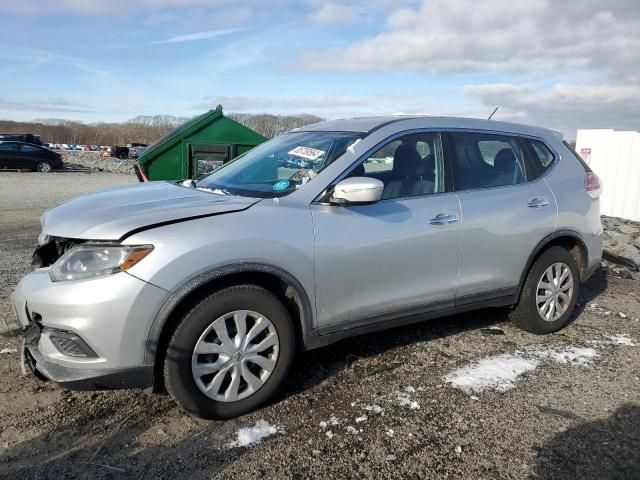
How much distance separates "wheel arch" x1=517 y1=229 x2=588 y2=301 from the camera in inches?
181

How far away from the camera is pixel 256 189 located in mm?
3715

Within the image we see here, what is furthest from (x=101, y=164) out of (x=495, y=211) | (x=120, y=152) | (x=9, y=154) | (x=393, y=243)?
(x=393, y=243)

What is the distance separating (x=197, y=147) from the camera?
7633 mm

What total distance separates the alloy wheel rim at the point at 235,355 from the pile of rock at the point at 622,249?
567cm

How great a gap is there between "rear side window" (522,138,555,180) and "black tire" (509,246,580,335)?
0.66 meters

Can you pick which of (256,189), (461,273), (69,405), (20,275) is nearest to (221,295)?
(256,189)

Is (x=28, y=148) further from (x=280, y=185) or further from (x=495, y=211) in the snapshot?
(x=495, y=211)

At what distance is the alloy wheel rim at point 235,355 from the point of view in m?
3.11

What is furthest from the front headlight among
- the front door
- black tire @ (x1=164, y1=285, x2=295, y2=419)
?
the front door

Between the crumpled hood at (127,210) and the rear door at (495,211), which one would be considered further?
the rear door at (495,211)

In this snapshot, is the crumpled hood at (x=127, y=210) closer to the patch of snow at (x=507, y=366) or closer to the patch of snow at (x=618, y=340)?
the patch of snow at (x=507, y=366)

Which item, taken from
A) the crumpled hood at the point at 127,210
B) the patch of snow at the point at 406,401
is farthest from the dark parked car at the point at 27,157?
the patch of snow at the point at 406,401

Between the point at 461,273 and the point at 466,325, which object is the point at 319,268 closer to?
the point at 461,273

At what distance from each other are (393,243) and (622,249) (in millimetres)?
5735
